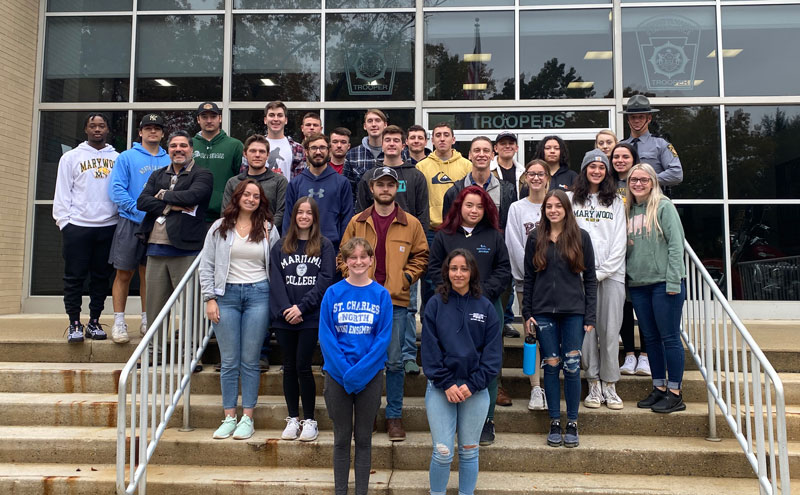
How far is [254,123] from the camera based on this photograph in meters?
9.12

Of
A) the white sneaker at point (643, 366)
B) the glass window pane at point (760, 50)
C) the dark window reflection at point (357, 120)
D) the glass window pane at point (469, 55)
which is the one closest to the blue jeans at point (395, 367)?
the white sneaker at point (643, 366)

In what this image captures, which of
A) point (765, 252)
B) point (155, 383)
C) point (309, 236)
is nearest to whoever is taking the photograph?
point (155, 383)

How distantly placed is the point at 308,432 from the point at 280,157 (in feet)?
9.23

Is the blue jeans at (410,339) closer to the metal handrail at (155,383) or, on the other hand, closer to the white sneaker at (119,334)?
the metal handrail at (155,383)

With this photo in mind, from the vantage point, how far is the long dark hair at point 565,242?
4.31m

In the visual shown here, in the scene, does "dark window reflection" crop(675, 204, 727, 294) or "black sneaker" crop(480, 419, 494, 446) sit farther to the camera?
"dark window reflection" crop(675, 204, 727, 294)

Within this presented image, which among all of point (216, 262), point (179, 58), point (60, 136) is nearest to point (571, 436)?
point (216, 262)

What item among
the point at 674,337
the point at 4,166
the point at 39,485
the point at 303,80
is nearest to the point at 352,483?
the point at 39,485

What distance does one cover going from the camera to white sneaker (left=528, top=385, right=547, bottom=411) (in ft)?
15.1

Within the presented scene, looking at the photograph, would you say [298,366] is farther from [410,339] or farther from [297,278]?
[410,339]

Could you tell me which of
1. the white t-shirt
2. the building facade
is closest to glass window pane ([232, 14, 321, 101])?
the building facade

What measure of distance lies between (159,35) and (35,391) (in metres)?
6.17

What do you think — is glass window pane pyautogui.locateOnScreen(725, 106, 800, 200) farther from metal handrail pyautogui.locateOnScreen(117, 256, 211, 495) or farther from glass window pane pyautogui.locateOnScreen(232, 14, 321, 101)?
metal handrail pyautogui.locateOnScreen(117, 256, 211, 495)

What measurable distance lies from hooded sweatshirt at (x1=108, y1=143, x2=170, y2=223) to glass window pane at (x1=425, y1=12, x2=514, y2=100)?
4.42 m
